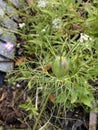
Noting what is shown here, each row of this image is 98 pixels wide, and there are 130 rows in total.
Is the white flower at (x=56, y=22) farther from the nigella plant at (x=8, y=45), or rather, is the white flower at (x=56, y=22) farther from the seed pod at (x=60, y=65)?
the seed pod at (x=60, y=65)

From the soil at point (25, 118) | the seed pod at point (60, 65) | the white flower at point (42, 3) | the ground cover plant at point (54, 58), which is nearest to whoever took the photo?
the seed pod at point (60, 65)

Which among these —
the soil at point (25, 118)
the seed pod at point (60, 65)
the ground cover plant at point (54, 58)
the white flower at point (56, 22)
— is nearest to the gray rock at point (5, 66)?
the ground cover plant at point (54, 58)

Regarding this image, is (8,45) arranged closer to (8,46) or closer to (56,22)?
(8,46)

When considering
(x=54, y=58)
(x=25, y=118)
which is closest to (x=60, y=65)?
(x=54, y=58)

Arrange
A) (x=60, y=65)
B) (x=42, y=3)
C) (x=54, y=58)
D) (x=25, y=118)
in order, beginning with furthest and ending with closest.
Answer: (x=42, y=3) < (x=25, y=118) < (x=54, y=58) < (x=60, y=65)

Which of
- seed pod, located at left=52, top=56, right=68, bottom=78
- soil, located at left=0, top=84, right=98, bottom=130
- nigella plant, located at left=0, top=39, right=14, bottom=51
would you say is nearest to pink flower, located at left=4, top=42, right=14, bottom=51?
nigella plant, located at left=0, top=39, right=14, bottom=51

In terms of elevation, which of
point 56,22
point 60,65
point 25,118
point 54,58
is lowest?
point 25,118

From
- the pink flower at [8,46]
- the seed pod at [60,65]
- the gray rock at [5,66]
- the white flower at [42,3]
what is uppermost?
the white flower at [42,3]

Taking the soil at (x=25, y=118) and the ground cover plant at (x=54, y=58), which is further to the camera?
the soil at (x=25, y=118)

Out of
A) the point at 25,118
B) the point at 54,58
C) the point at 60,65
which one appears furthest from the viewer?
the point at 25,118

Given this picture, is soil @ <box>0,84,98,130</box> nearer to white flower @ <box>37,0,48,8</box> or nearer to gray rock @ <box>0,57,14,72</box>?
gray rock @ <box>0,57,14,72</box>
